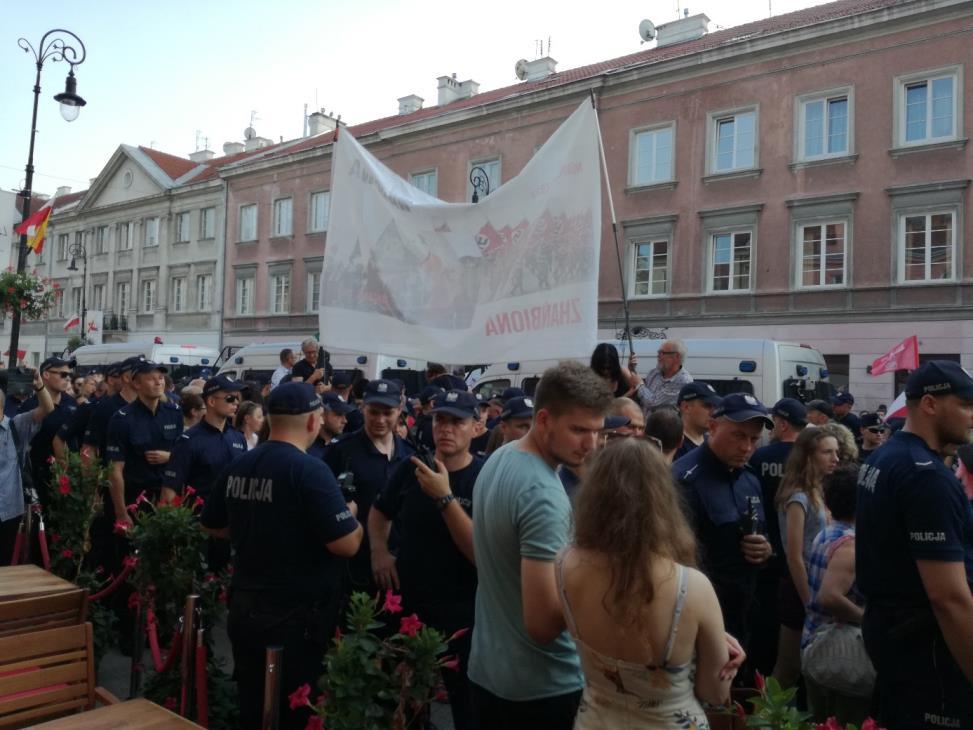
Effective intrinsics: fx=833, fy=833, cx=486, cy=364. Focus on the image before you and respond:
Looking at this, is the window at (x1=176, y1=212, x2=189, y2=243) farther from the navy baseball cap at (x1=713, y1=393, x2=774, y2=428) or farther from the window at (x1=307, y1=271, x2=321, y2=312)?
the navy baseball cap at (x1=713, y1=393, x2=774, y2=428)

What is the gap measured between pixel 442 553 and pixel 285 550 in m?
0.77

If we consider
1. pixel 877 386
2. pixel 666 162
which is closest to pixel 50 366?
pixel 877 386

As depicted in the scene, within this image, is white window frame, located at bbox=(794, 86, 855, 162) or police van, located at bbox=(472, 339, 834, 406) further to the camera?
white window frame, located at bbox=(794, 86, 855, 162)

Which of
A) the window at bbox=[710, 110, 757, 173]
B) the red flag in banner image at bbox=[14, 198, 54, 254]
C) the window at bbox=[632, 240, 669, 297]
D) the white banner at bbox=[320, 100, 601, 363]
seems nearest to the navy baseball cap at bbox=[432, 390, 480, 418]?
the white banner at bbox=[320, 100, 601, 363]

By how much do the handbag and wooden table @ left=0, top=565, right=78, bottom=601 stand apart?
352cm

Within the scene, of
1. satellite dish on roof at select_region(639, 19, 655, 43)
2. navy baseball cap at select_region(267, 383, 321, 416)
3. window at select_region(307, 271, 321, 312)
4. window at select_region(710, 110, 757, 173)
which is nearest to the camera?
navy baseball cap at select_region(267, 383, 321, 416)

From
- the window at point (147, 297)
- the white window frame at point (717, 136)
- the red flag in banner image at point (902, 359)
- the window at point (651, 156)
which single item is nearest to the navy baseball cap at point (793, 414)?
the red flag in banner image at point (902, 359)

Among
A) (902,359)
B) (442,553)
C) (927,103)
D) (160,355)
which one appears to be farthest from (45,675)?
(160,355)

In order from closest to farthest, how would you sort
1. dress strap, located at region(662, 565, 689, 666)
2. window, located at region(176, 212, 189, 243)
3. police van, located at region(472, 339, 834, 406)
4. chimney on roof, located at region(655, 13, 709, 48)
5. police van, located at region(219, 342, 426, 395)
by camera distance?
dress strap, located at region(662, 565, 689, 666) → police van, located at region(472, 339, 834, 406) → police van, located at region(219, 342, 426, 395) → chimney on roof, located at region(655, 13, 709, 48) → window, located at region(176, 212, 189, 243)

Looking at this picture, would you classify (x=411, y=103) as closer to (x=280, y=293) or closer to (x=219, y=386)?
(x=280, y=293)

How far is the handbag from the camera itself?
3.55 metres

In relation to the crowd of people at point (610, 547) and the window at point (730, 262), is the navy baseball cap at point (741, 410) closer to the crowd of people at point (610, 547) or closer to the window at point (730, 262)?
the crowd of people at point (610, 547)

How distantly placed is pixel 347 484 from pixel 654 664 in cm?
235

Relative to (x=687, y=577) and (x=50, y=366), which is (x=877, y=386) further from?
(x=687, y=577)
